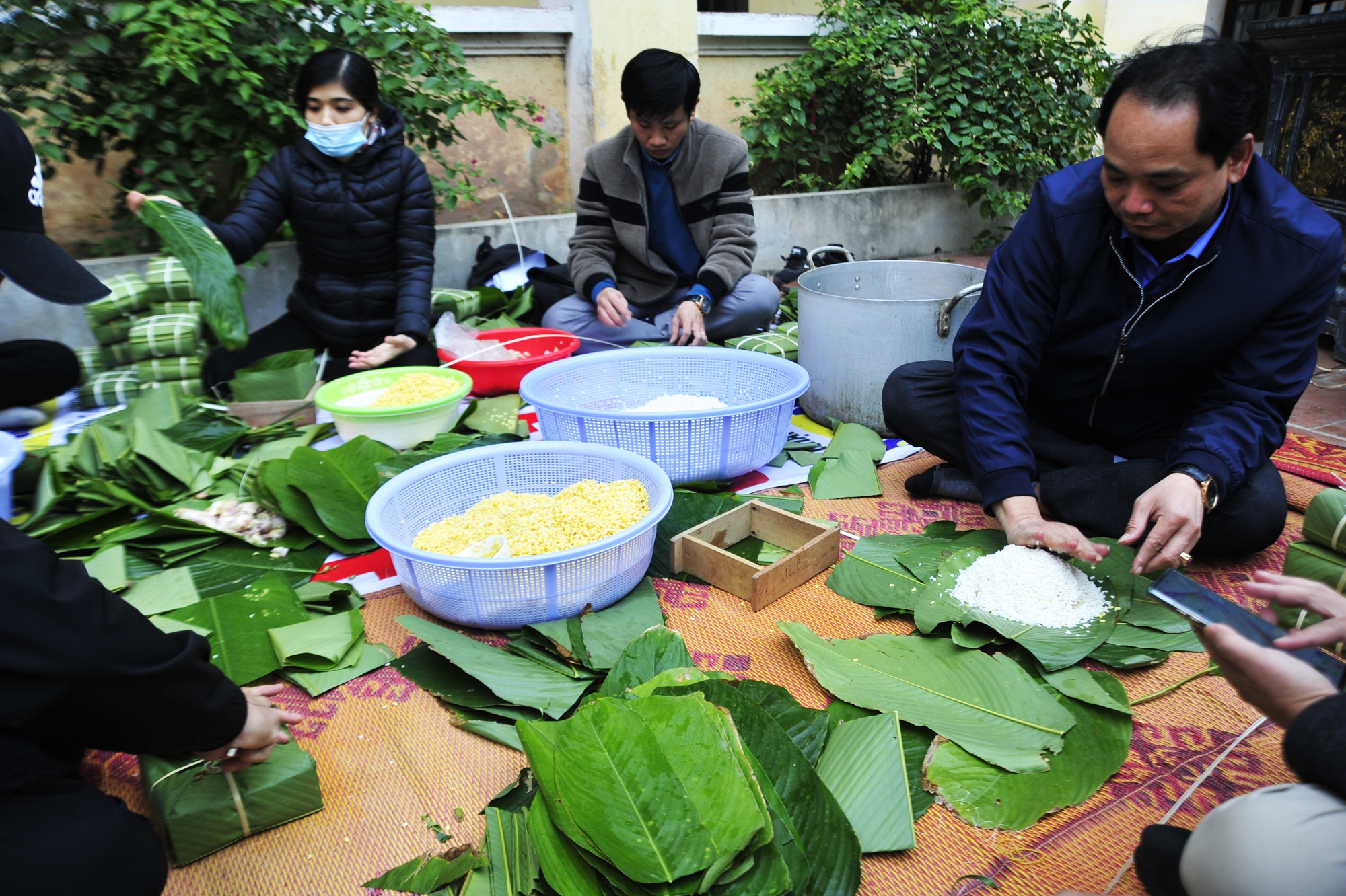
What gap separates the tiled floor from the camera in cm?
289

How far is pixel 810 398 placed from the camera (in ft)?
10.0

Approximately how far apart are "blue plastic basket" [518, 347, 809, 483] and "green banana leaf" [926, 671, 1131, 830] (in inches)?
43.3

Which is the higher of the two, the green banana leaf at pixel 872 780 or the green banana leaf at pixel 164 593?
the green banana leaf at pixel 164 593

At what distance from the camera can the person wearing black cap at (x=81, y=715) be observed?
1000mm

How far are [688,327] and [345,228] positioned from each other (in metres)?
1.40

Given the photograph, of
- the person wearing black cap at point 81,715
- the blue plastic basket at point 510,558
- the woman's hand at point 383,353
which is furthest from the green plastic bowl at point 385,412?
the person wearing black cap at point 81,715

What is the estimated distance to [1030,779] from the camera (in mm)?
1393

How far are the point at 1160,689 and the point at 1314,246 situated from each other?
1.03 metres

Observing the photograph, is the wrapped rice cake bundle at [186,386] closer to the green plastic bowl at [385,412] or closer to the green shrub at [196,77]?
the green plastic bowl at [385,412]

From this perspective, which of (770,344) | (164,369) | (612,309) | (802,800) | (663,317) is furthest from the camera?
(663,317)

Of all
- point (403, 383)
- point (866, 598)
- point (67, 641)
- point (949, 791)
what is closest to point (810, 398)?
point (866, 598)

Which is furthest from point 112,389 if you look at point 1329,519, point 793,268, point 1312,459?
point 1312,459

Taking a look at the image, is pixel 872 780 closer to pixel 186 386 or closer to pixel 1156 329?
pixel 1156 329

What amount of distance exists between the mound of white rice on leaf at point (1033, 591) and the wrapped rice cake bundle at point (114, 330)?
301cm
